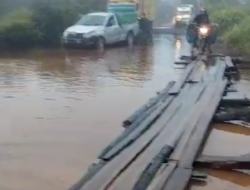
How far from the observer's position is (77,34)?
21406 mm

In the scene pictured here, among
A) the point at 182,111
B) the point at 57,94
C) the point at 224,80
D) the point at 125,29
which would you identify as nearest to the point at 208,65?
the point at 224,80

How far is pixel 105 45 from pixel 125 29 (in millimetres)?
2104

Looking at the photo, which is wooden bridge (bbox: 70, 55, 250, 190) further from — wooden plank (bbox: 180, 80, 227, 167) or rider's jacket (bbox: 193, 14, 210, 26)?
rider's jacket (bbox: 193, 14, 210, 26)

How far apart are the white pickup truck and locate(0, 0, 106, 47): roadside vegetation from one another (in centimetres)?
120

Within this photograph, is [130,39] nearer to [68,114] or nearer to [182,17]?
[182,17]

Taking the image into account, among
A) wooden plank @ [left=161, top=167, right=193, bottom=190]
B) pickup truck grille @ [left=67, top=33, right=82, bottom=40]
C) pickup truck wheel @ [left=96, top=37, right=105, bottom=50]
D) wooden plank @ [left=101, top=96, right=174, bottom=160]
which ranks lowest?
pickup truck wheel @ [left=96, top=37, right=105, bottom=50]

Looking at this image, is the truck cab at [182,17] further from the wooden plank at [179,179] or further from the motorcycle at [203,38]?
the wooden plank at [179,179]

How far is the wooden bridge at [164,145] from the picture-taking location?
5.69 metres

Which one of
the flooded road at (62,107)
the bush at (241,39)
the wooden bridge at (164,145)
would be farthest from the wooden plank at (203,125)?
the bush at (241,39)

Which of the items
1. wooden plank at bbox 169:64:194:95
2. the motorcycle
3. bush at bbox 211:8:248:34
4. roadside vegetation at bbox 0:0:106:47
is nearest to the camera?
wooden plank at bbox 169:64:194:95

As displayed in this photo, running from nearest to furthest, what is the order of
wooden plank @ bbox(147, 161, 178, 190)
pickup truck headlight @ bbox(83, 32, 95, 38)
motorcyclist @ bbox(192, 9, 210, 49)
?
wooden plank @ bbox(147, 161, 178, 190) → motorcyclist @ bbox(192, 9, 210, 49) → pickup truck headlight @ bbox(83, 32, 95, 38)

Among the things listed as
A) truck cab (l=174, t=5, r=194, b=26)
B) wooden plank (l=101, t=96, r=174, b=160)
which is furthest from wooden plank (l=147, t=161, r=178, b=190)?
truck cab (l=174, t=5, r=194, b=26)

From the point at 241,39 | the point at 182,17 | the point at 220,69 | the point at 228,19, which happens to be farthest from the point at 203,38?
the point at 182,17

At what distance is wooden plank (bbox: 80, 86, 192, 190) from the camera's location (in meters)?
5.59
